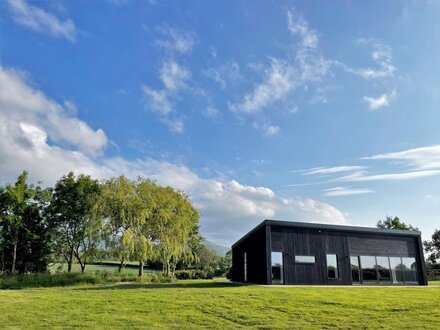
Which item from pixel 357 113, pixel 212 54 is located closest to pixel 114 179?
pixel 212 54

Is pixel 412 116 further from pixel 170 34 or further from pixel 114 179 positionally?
pixel 114 179

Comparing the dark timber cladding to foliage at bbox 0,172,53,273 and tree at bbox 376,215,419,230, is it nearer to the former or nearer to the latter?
foliage at bbox 0,172,53,273

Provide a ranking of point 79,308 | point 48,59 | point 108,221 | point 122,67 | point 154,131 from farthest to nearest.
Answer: point 108,221, point 154,131, point 122,67, point 48,59, point 79,308

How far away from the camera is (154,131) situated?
1941cm

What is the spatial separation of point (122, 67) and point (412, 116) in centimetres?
1379

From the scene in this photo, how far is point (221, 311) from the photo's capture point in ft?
34.3

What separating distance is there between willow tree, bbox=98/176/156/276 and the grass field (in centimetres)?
1017

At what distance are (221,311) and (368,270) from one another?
13360 millimetres

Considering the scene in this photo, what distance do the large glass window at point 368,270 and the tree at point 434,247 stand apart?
32.4 m

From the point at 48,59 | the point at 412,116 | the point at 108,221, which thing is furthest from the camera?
the point at 108,221

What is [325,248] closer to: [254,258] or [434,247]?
[254,258]

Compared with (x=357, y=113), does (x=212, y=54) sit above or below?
above

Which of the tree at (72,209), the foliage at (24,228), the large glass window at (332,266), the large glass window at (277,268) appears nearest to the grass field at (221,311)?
the large glass window at (277,268)

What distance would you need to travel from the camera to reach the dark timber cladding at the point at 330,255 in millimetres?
18469
